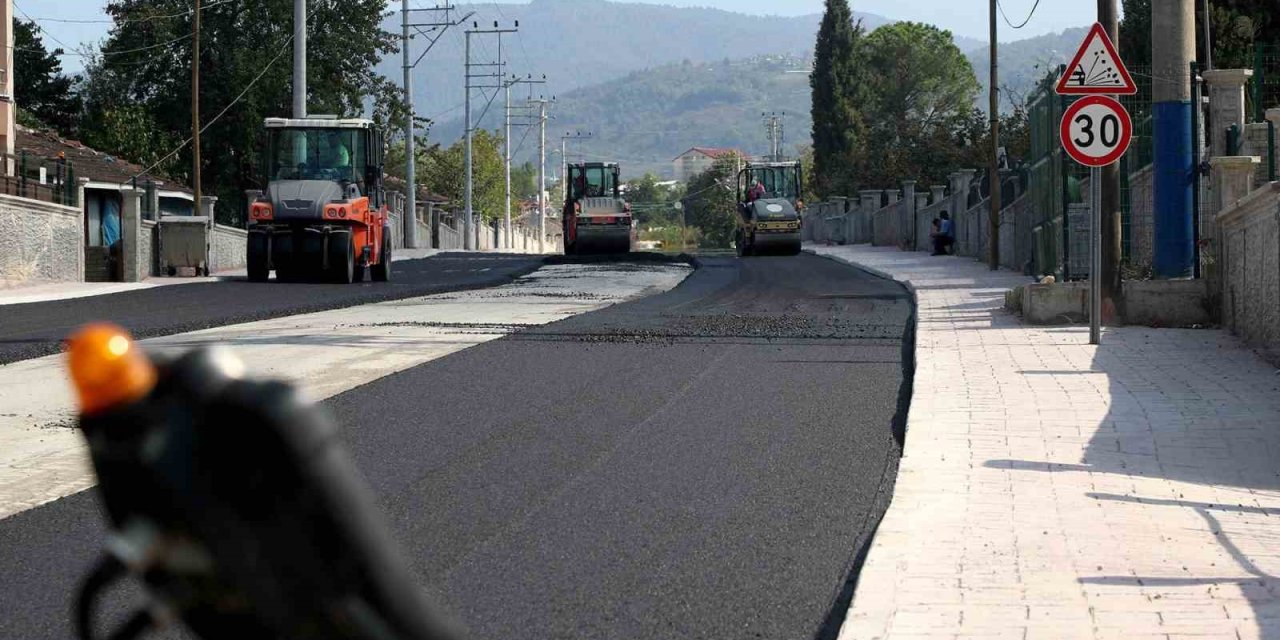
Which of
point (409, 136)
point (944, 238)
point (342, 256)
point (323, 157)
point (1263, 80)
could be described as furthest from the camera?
point (409, 136)

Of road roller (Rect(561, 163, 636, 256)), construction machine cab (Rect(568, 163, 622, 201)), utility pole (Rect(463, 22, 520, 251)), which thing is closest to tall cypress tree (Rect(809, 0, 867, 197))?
utility pole (Rect(463, 22, 520, 251))

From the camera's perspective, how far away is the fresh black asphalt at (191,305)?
19.4 m

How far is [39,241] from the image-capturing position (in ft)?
110

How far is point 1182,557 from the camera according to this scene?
716 cm

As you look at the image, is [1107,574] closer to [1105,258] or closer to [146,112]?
[1105,258]

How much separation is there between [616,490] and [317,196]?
2407cm

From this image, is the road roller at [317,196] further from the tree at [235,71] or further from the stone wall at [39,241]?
the tree at [235,71]

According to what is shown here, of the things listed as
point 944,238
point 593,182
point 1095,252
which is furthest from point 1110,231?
point 593,182

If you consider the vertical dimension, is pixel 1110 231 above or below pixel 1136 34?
below

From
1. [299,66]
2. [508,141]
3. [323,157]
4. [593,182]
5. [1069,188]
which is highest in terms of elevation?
[508,141]

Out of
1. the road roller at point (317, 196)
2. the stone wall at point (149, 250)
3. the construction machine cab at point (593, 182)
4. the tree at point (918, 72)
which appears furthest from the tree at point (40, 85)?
the tree at point (918, 72)

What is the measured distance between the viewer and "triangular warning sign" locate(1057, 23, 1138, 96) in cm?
1697

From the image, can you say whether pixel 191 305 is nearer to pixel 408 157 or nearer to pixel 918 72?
pixel 408 157

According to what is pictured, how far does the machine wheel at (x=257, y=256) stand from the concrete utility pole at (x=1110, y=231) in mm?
18645
